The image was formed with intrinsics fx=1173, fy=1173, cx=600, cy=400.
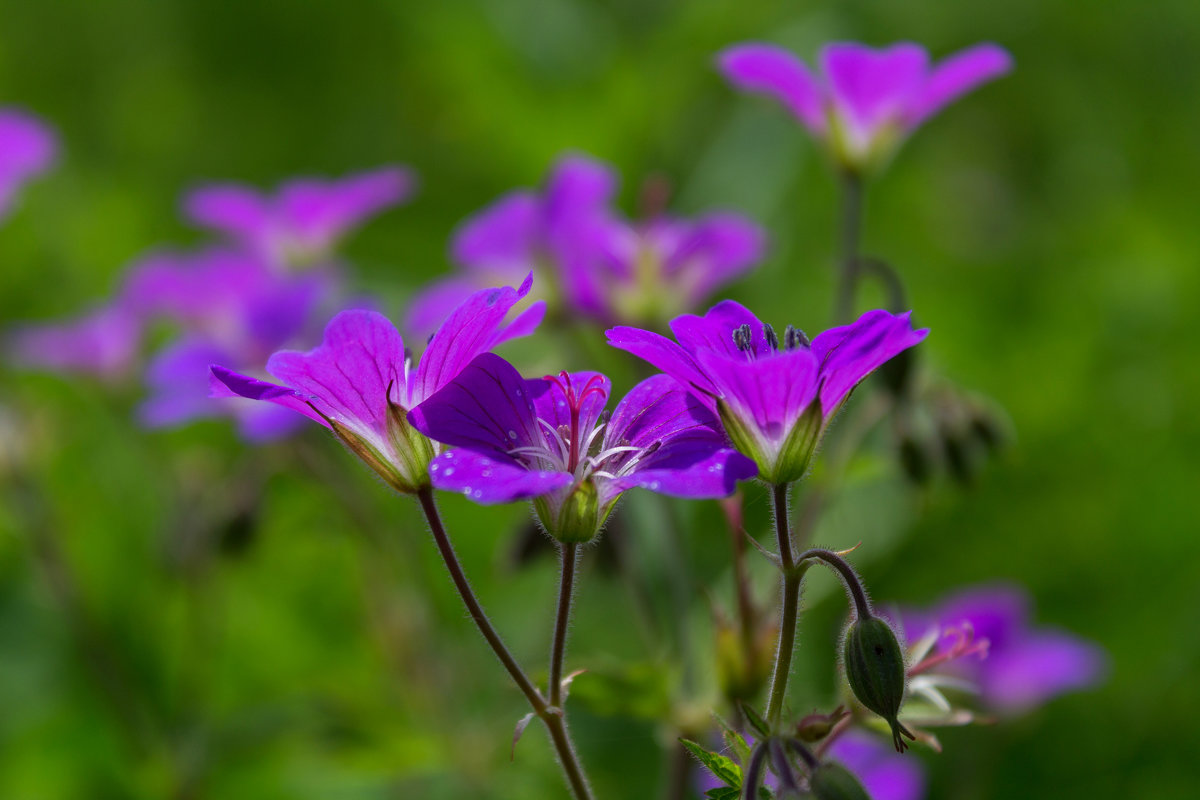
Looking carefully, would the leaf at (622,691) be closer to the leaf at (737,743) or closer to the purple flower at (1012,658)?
the leaf at (737,743)

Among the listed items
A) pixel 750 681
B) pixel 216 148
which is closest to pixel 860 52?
pixel 750 681

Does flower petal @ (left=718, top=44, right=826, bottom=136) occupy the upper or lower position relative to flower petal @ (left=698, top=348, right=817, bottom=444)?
upper

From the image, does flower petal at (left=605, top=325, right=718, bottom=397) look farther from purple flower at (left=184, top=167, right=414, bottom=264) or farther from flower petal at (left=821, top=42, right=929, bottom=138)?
purple flower at (left=184, top=167, right=414, bottom=264)

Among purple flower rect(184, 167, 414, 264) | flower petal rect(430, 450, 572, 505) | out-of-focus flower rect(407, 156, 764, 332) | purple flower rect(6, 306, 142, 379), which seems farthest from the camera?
purple flower rect(6, 306, 142, 379)

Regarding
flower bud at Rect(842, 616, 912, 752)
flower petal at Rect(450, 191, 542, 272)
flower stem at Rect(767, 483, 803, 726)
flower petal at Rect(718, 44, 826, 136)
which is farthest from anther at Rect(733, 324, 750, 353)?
flower petal at Rect(450, 191, 542, 272)

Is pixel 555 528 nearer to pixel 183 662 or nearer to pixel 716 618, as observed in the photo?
pixel 716 618

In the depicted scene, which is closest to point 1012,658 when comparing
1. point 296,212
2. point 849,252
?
point 849,252
